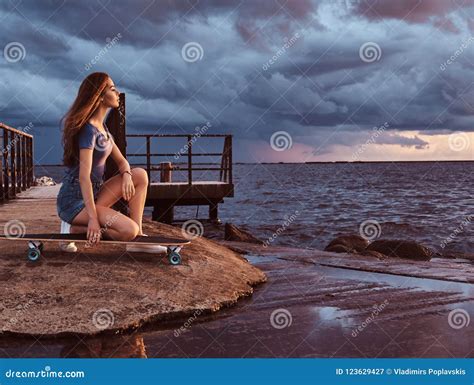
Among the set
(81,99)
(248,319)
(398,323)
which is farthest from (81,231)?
(398,323)

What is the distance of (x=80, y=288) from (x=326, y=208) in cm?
3040

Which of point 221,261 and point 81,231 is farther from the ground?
point 81,231

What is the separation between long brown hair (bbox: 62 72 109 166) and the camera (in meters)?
5.37

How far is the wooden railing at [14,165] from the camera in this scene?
563 inches

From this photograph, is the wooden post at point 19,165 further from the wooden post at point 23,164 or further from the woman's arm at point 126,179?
the woman's arm at point 126,179

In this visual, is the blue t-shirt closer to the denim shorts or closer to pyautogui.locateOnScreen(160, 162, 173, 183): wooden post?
the denim shorts

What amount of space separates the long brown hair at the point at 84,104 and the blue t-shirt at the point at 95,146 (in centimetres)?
7

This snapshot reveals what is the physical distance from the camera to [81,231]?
19.4 feet

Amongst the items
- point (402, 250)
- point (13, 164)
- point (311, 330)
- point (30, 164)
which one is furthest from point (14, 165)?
point (311, 330)

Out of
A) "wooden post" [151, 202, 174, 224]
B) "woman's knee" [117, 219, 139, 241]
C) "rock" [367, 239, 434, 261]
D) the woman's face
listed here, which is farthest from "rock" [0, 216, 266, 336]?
"wooden post" [151, 202, 174, 224]

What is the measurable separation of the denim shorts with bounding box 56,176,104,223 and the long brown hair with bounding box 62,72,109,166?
A: 0.47m

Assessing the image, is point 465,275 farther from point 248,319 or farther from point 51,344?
point 51,344

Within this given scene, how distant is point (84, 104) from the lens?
539cm

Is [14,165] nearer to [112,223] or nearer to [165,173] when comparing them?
[165,173]
